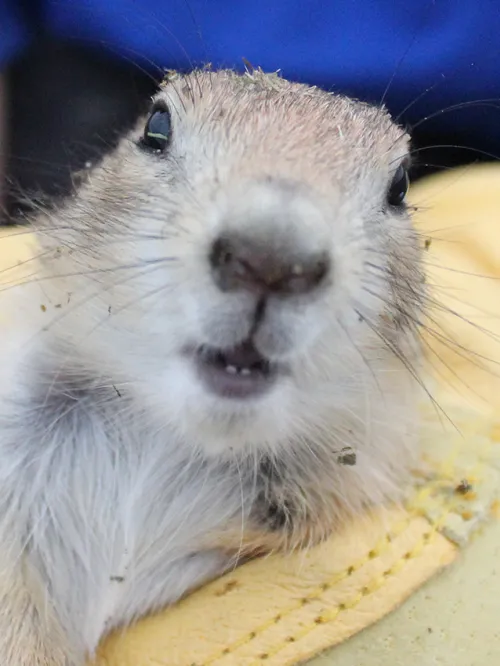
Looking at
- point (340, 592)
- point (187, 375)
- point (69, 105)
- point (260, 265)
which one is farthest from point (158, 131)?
point (69, 105)

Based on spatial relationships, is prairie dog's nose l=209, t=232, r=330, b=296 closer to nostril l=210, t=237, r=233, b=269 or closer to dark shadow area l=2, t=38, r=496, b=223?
nostril l=210, t=237, r=233, b=269

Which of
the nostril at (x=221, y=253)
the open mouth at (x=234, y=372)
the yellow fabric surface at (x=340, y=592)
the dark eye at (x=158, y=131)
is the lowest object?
the yellow fabric surface at (x=340, y=592)

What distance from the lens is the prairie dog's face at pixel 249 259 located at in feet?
3.93

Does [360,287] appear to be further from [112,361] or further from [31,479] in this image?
[31,479]

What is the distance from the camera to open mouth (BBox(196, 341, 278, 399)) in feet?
4.38

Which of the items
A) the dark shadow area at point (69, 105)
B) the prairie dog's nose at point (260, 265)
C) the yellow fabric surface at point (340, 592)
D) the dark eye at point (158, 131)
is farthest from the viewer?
the dark shadow area at point (69, 105)

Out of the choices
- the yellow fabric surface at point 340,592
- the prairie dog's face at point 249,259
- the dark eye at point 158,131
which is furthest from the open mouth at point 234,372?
the dark eye at point 158,131

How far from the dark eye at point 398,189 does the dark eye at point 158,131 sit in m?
0.61

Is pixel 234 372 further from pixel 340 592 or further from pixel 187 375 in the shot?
pixel 340 592

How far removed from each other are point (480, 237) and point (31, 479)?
2179mm

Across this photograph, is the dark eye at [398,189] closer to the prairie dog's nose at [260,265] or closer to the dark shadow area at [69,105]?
the prairie dog's nose at [260,265]

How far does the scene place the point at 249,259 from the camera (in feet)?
3.76

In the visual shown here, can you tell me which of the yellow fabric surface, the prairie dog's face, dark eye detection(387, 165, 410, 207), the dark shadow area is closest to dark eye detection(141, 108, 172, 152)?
the prairie dog's face

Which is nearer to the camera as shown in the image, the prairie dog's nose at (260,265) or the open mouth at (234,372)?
the prairie dog's nose at (260,265)
